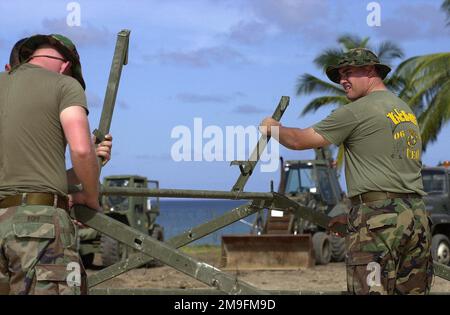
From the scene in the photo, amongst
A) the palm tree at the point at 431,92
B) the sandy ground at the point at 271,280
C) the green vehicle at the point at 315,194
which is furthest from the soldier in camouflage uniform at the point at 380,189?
the palm tree at the point at 431,92

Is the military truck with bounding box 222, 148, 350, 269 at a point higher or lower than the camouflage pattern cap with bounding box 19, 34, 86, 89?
lower

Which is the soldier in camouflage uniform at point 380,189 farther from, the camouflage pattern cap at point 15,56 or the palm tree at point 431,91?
the palm tree at point 431,91

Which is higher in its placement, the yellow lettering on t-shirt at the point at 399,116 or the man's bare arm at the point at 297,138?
the yellow lettering on t-shirt at the point at 399,116

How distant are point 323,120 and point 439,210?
11.4m

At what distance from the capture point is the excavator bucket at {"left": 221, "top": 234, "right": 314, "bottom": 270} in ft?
52.4

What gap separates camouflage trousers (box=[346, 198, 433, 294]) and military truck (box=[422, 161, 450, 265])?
11040 mm

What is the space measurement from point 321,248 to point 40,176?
13861mm

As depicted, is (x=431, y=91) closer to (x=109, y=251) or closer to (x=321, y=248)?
(x=321, y=248)

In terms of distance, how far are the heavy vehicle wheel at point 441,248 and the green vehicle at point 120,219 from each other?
501cm

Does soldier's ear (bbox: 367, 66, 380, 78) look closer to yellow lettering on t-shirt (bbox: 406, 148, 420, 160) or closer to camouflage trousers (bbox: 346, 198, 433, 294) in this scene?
yellow lettering on t-shirt (bbox: 406, 148, 420, 160)

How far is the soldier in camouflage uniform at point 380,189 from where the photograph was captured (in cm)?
432

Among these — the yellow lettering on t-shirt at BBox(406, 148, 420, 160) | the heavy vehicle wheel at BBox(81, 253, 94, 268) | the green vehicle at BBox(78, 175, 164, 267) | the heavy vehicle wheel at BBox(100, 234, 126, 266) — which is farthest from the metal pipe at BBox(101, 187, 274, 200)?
the heavy vehicle wheel at BBox(81, 253, 94, 268)

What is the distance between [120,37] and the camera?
14.0ft

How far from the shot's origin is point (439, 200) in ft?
50.3
